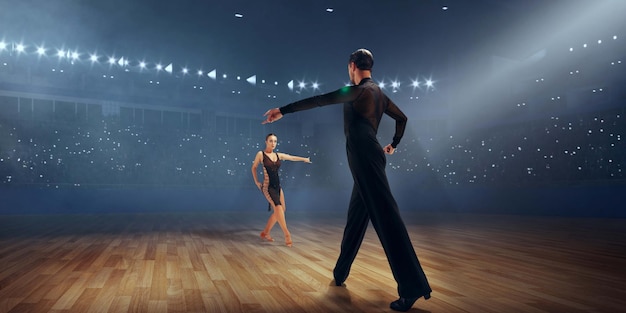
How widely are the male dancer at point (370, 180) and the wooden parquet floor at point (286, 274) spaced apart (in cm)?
26

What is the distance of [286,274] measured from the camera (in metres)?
3.87

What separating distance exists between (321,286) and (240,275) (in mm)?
811


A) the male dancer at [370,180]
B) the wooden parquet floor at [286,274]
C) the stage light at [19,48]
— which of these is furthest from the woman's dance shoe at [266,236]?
the stage light at [19,48]

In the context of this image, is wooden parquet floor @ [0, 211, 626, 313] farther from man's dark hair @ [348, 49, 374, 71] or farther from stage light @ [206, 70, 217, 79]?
stage light @ [206, 70, 217, 79]

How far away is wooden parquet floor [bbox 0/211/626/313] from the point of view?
9.09ft

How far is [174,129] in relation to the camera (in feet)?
48.4

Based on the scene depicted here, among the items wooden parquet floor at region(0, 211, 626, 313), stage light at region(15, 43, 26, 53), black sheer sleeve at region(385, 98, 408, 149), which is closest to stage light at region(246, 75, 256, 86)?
stage light at region(15, 43, 26, 53)

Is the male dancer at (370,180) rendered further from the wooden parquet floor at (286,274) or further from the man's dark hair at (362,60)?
the wooden parquet floor at (286,274)

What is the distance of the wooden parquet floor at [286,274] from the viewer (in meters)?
2.77

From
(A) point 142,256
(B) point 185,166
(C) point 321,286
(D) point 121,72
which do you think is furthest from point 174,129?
(C) point 321,286

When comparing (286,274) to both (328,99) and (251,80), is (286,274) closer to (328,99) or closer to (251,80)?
(328,99)

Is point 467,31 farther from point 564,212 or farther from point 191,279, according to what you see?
point 191,279

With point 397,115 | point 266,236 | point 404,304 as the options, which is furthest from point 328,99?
point 266,236

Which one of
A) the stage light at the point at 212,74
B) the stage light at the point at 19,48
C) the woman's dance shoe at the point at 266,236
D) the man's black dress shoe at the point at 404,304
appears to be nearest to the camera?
the man's black dress shoe at the point at 404,304
